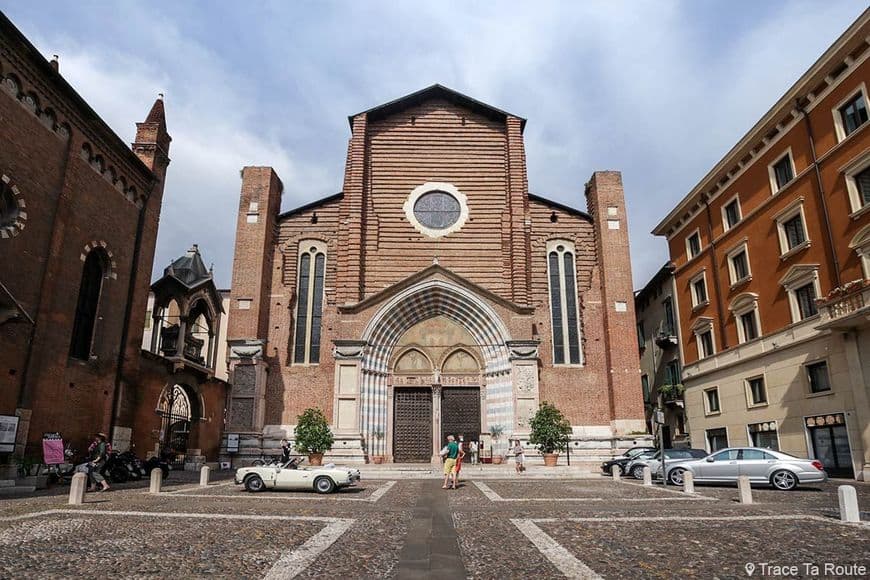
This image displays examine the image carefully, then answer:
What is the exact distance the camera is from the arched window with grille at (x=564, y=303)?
2575cm

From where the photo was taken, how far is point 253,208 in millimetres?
26625

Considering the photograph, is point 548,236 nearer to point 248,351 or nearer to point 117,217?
point 248,351

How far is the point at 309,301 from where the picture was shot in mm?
26547

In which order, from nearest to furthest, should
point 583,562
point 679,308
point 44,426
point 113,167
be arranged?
1. point 583,562
2. point 44,426
3. point 113,167
4. point 679,308

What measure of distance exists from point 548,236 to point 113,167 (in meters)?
18.4

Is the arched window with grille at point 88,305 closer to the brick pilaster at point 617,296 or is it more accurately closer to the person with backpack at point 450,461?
the person with backpack at point 450,461

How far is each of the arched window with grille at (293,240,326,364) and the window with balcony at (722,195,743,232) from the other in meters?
18.2

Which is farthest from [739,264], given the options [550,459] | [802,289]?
[550,459]

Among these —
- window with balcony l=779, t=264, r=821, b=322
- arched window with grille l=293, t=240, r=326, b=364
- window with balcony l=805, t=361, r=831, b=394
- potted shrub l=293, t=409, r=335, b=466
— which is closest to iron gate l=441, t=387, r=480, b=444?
potted shrub l=293, t=409, r=335, b=466

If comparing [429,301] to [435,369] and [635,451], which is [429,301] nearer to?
[435,369]

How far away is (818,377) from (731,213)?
8.43 metres

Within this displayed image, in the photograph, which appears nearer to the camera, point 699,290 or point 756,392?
point 756,392

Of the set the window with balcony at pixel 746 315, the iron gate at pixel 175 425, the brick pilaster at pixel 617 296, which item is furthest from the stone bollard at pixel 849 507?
the iron gate at pixel 175 425

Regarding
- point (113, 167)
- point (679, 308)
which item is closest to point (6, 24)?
point (113, 167)
